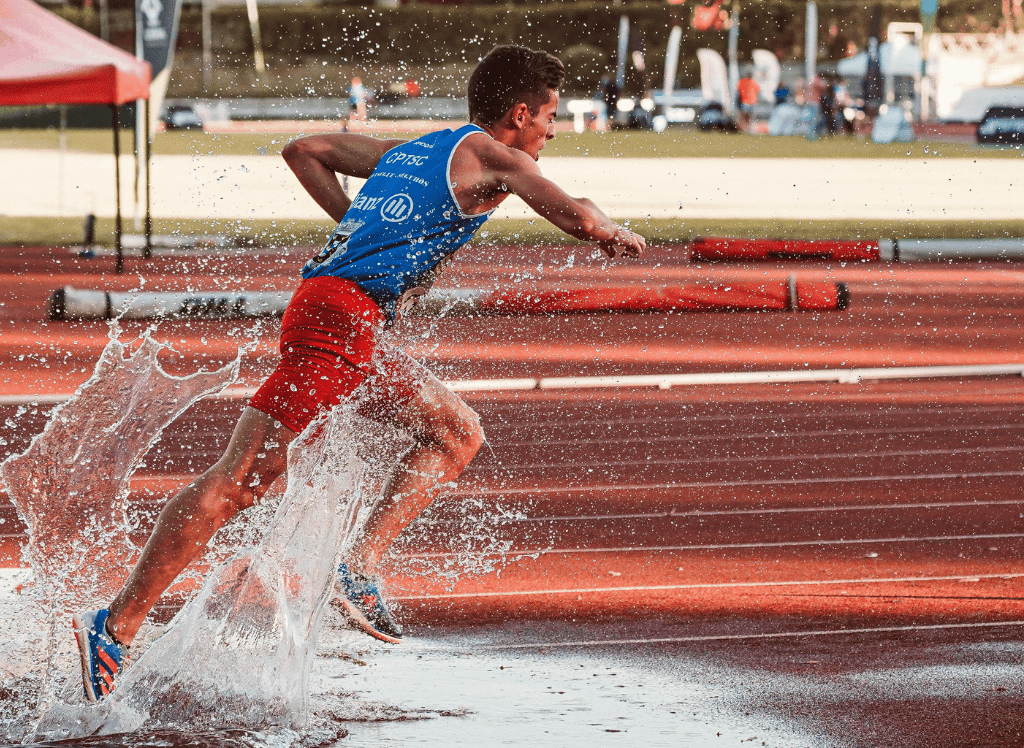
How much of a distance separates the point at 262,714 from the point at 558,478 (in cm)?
310

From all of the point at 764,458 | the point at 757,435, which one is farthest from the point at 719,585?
the point at 757,435

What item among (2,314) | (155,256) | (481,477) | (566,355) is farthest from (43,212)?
(481,477)

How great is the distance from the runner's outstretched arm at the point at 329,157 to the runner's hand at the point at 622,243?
2.67 ft

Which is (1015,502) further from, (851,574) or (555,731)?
(555,731)

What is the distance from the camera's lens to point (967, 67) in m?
57.1

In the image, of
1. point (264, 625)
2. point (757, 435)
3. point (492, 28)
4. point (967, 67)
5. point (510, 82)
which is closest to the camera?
point (264, 625)

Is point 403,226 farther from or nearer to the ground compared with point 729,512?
farther from the ground

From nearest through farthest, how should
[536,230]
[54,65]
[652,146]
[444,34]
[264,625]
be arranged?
[264,625] < [54,65] < [536,230] < [652,146] < [444,34]

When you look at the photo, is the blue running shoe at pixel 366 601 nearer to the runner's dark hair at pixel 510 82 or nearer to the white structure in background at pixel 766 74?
the runner's dark hair at pixel 510 82

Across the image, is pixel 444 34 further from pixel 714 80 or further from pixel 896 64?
pixel 714 80

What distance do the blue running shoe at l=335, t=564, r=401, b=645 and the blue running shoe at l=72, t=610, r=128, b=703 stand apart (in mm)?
799

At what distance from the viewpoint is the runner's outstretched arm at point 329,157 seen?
14.4 ft

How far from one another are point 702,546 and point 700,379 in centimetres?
348

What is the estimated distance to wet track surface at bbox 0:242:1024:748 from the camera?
3836 millimetres
